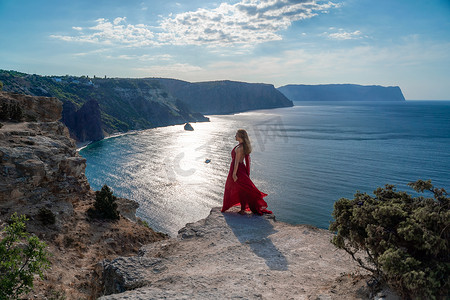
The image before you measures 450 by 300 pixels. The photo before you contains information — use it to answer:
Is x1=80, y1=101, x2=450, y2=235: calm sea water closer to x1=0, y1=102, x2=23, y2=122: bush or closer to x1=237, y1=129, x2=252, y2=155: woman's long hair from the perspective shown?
x1=0, y1=102, x2=23, y2=122: bush

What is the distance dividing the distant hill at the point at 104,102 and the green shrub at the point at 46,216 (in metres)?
92.5

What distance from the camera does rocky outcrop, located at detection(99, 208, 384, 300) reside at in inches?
224

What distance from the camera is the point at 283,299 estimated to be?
18.0ft

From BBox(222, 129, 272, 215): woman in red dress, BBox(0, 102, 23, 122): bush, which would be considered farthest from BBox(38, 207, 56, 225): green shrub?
BBox(222, 129, 272, 215): woman in red dress

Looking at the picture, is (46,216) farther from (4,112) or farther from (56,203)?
(4,112)

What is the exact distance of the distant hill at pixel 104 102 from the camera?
97875 mm

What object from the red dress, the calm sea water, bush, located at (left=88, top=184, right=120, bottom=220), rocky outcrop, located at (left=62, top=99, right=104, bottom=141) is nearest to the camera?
the red dress

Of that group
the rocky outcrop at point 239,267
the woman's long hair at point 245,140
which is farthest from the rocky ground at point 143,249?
the woman's long hair at point 245,140

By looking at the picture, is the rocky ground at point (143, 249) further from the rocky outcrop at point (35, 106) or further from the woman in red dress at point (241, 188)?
the woman in red dress at point (241, 188)

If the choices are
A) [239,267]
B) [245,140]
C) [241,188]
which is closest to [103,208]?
[241,188]

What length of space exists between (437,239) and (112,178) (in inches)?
2175

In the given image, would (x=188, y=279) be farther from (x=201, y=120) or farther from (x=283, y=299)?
(x=201, y=120)

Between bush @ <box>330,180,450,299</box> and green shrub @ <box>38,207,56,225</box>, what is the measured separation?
1059 centimetres

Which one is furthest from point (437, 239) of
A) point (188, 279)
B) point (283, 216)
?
point (283, 216)
